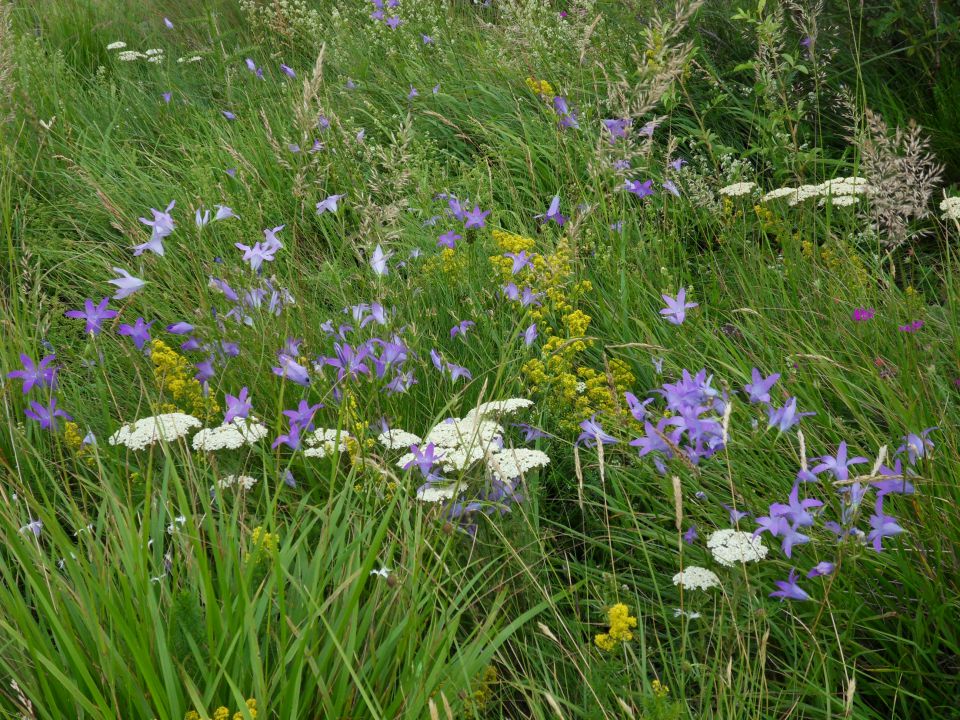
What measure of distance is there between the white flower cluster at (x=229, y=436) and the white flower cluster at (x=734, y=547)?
0.94 meters

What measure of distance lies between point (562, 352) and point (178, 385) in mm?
899

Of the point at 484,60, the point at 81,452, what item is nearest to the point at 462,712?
the point at 81,452

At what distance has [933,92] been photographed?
12.5 ft

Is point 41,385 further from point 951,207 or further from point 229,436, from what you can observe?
point 951,207

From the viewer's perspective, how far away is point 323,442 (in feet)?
6.70

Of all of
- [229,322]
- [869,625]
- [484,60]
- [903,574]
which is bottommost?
[869,625]

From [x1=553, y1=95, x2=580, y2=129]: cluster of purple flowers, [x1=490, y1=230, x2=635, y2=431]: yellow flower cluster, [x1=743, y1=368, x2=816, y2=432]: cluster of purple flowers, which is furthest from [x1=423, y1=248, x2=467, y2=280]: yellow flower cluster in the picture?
[x1=743, y1=368, x2=816, y2=432]: cluster of purple flowers

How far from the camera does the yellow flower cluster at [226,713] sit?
137cm

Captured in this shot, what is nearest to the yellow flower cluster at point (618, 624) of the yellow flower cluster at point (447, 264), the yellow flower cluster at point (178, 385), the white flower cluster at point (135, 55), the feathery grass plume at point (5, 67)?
the yellow flower cluster at point (178, 385)

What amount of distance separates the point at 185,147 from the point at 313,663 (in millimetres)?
3205

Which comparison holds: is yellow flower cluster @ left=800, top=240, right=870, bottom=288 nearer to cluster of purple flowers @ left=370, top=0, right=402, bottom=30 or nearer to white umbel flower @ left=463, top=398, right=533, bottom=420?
white umbel flower @ left=463, top=398, right=533, bottom=420

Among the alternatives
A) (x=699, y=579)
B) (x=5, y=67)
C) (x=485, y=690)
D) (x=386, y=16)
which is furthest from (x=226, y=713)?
(x=386, y=16)

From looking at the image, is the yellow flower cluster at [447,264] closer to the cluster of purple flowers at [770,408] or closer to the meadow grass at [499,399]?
the meadow grass at [499,399]

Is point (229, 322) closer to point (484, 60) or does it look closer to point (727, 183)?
point (727, 183)
